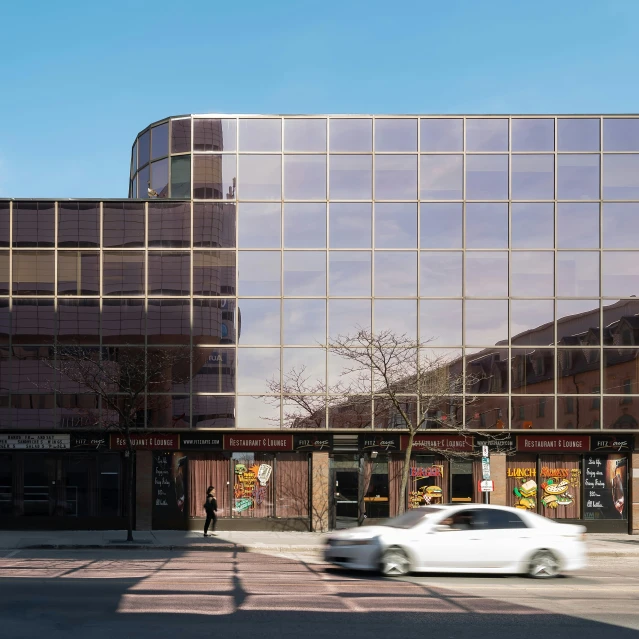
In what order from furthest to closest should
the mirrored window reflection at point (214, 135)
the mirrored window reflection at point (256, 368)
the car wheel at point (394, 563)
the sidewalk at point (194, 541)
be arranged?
the mirrored window reflection at point (214, 135), the mirrored window reflection at point (256, 368), the sidewalk at point (194, 541), the car wheel at point (394, 563)

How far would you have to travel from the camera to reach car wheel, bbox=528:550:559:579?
17812 mm

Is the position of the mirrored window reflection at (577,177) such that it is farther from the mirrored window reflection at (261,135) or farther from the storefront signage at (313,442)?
the storefront signage at (313,442)

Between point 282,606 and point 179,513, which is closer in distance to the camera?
point 282,606

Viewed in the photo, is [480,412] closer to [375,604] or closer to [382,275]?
[382,275]

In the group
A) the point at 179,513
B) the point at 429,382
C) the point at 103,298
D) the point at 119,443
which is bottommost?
the point at 179,513

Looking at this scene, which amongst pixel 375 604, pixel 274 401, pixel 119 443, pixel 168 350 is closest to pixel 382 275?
pixel 274 401

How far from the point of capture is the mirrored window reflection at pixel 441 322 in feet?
99.9

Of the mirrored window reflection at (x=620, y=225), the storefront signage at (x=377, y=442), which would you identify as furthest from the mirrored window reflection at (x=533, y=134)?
the storefront signage at (x=377, y=442)

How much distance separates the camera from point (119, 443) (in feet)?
100

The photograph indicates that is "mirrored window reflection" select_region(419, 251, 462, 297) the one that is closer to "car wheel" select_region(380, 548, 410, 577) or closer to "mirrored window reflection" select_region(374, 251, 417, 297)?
"mirrored window reflection" select_region(374, 251, 417, 297)

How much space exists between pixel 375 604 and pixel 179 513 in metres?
17.5

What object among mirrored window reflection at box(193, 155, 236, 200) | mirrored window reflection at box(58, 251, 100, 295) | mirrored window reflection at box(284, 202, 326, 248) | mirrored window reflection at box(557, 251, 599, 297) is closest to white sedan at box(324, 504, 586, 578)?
mirrored window reflection at box(557, 251, 599, 297)

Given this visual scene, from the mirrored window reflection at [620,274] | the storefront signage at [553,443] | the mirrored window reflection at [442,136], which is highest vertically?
the mirrored window reflection at [442,136]

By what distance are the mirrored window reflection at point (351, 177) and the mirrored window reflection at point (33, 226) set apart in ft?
30.6
